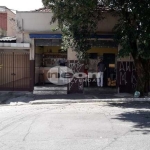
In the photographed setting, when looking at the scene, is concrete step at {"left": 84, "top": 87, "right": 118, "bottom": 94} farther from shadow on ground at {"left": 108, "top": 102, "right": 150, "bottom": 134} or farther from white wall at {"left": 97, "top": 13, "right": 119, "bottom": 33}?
shadow on ground at {"left": 108, "top": 102, "right": 150, "bottom": 134}

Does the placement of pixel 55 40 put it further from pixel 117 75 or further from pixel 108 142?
pixel 108 142

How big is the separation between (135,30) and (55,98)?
5198 mm

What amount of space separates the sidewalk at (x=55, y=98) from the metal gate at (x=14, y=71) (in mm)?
763

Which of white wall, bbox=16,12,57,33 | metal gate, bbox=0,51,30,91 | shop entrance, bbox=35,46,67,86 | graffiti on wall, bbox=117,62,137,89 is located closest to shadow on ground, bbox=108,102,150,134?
graffiti on wall, bbox=117,62,137,89

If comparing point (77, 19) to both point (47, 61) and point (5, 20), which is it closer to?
point (47, 61)

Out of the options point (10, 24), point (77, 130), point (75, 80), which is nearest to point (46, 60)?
point (75, 80)

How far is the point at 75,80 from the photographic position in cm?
1739

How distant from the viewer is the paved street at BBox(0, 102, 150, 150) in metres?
6.62

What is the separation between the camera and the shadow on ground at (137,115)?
8.48 meters

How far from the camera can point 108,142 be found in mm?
6855

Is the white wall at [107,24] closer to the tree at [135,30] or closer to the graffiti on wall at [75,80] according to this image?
the tree at [135,30]

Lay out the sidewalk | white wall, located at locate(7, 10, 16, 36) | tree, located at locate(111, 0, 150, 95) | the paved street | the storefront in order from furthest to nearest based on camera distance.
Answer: white wall, located at locate(7, 10, 16, 36) < the storefront < the sidewalk < tree, located at locate(111, 0, 150, 95) < the paved street

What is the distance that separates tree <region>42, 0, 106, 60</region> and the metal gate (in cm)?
391

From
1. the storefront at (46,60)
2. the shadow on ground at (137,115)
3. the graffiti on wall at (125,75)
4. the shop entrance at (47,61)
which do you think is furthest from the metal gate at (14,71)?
the shadow on ground at (137,115)
